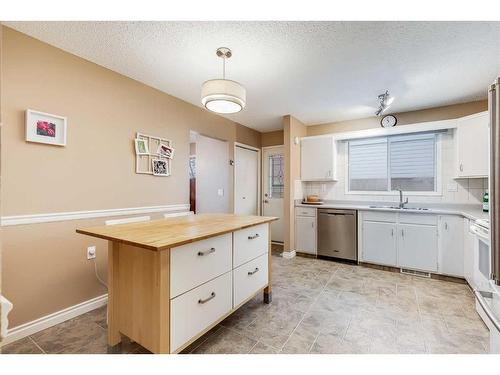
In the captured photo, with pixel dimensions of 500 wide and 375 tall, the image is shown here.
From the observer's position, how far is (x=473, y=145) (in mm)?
2883

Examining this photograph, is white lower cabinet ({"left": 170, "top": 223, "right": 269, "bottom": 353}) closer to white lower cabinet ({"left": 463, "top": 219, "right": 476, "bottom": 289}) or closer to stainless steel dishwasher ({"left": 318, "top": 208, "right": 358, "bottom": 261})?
stainless steel dishwasher ({"left": 318, "top": 208, "right": 358, "bottom": 261})

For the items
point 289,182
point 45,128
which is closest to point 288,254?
point 289,182

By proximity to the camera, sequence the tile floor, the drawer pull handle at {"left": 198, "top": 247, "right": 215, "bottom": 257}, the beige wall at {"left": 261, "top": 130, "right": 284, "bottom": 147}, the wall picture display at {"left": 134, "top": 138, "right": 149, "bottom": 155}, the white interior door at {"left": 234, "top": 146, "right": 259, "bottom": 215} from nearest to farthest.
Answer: the drawer pull handle at {"left": 198, "top": 247, "right": 215, "bottom": 257} < the tile floor < the wall picture display at {"left": 134, "top": 138, "right": 149, "bottom": 155} < the white interior door at {"left": 234, "top": 146, "right": 259, "bottom": 215} < the beige wall at {"left": 261, "top": 130, "right": 284, "bottom": 147}

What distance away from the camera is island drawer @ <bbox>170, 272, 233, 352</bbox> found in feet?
4.55

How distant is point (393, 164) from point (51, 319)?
4.75 metres

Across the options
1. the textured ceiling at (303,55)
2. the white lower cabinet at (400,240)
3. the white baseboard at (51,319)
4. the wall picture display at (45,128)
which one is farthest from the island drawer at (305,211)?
the wall picture display at (45,128)

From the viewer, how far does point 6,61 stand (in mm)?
1813

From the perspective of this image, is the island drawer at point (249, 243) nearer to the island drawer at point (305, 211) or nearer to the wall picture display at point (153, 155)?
the wall picture display at point (153, 155)

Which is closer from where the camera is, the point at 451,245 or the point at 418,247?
the point at 451,245

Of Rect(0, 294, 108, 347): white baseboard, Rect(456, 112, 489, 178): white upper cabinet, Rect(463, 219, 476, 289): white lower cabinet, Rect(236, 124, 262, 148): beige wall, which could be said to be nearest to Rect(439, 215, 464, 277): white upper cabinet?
Rect(463, 219, 476, 289): white lower cabinet

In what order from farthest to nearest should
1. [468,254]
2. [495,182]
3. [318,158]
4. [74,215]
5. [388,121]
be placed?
[318,158], [388,121], [468,254], [74,215], [495,182]

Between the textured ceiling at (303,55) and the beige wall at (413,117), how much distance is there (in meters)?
0.16

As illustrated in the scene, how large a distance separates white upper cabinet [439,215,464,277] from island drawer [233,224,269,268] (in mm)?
2386

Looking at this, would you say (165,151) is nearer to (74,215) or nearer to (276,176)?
(74,215)
